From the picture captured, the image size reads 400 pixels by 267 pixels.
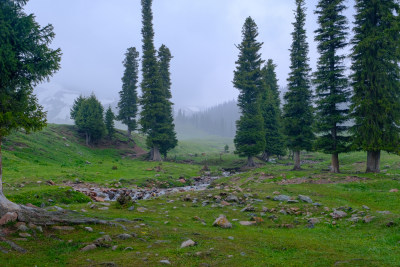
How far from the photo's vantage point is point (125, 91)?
6825 cm

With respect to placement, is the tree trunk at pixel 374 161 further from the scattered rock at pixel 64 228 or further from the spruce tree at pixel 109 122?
the spruce tree at pixel 109 122

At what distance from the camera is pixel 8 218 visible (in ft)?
30.6

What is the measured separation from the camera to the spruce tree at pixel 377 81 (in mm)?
24359

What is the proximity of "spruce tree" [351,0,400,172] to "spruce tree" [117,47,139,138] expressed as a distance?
2032 inches

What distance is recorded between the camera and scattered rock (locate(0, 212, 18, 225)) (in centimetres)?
917

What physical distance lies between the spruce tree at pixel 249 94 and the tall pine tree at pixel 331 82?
15306 mm

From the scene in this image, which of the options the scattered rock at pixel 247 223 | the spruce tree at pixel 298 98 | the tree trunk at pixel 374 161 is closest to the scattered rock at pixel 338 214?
the scattered rock at pixel 247 223

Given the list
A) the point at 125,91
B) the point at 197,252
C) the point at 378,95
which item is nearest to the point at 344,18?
the point at 378,95

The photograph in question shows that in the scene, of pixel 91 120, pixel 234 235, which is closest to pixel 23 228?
pixel 234 235

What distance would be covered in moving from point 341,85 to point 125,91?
5384cm

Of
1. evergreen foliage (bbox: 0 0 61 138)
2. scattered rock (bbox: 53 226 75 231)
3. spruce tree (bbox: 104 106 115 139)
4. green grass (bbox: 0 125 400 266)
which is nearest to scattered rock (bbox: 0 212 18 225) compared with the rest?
green grass (bbox: 0 125 400 266)

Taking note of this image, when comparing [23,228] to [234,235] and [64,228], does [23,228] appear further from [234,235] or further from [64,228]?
[234,235]

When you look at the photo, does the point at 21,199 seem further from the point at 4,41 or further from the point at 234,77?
the point at 234,77

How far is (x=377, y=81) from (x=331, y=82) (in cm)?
435
